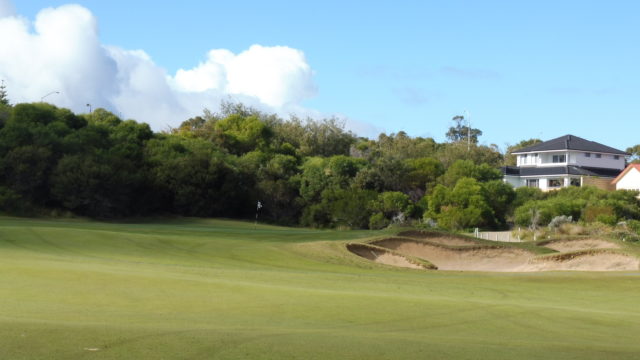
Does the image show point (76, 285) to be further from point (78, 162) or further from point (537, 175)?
point (537, 175)

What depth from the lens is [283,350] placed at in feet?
31.4

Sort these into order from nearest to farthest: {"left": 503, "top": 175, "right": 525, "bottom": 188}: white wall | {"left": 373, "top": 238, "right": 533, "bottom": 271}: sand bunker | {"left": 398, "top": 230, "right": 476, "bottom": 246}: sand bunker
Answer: {"left": 373, "top": 238, "right": 533, "bottom": 271}: sand bunker → {"left": 398, "top": 230, "right": 476, "bottom": 246}: sand bunker → {"left": 503, "top": 175, "right": 525, "bottom": 188}: white wall

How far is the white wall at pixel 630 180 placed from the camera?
90.4 metres

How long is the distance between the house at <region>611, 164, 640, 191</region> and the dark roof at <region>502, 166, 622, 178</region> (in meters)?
4.93

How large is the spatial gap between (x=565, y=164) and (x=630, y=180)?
10903mm

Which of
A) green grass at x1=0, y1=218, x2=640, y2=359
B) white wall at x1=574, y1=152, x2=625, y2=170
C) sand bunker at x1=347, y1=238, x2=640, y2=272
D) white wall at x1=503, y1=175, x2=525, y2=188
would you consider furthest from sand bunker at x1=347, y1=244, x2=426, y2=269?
white wall at x1=574, y1=152, x2=625, y2=170

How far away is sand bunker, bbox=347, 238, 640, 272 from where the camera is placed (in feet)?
104

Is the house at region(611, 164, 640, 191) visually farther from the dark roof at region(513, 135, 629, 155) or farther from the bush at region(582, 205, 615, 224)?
the bush at region(582, 205, 615, 224)

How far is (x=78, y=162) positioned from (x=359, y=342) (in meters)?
55.7

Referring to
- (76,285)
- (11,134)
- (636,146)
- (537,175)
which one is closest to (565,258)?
(76,285)

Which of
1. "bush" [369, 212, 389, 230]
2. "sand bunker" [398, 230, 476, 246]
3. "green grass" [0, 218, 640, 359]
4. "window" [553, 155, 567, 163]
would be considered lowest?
"green grass" [0, 218, 640, 359]

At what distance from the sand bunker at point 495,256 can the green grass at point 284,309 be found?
145 inches

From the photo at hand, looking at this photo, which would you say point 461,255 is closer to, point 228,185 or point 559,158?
point 228,185

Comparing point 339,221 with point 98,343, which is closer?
point 98,343
